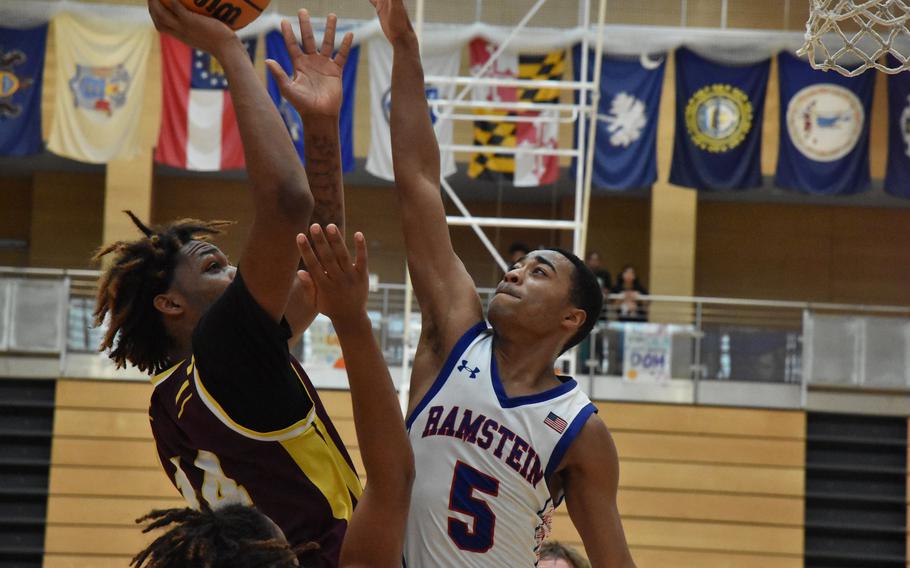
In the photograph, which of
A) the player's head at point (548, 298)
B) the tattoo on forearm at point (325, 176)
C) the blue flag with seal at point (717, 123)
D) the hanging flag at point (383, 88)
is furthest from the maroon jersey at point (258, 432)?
the blue flag with seal at point (717, 123)

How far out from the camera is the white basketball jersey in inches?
120

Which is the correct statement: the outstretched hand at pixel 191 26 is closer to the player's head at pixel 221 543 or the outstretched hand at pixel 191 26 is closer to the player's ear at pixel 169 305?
the player's ear at pixel 169 305

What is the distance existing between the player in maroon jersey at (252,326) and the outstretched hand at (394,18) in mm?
547

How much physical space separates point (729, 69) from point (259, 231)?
13246mm

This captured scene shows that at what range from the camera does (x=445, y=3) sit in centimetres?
1517

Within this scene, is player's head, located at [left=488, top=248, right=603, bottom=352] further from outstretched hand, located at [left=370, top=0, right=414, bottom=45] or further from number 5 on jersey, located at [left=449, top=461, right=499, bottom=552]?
outstretched hand, located at [left=370, top=0, right=414, bottom=45]

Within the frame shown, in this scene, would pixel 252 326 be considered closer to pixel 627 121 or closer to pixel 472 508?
pixel 472 508

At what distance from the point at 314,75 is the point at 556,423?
1090 mm

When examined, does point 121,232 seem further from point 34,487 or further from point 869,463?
point 869,463

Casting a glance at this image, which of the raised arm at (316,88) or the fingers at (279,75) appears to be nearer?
the fingers at (279,75)

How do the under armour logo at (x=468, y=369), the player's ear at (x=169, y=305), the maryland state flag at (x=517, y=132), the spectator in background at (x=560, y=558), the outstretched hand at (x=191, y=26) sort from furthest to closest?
the maryland state flag at (x=517, y=132), the spectator in background at (x=560, y=558), the under armour logo at (x=468, y=369), the player's ear at (x=169, y=305), the outstretched hand at (x=191, y=26)

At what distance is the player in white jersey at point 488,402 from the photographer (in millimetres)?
3074

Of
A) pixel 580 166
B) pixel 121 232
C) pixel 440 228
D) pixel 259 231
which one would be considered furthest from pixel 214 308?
pixel 121 232

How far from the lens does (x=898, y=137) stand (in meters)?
14.7
